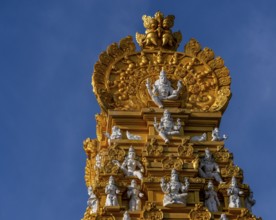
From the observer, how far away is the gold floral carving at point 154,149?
21703mm

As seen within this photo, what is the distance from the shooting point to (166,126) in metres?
22.3

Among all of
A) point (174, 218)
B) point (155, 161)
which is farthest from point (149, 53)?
point (174, 218)

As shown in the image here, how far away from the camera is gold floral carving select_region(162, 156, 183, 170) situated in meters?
21.4

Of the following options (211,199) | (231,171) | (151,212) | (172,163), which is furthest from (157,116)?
(151,212)

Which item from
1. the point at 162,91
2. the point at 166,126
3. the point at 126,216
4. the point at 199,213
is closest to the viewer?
the point at 126,216

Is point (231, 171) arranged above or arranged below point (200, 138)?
below

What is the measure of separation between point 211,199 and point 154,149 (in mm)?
1963

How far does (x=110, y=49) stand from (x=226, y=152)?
4699 millimetres

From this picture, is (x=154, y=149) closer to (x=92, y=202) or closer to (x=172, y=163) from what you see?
(x=172, y=163)

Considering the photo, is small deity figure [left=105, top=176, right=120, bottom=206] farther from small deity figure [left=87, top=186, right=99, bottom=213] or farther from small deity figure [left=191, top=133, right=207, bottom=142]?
small deity figure [left=191, top=133, right=207, bottom=142]

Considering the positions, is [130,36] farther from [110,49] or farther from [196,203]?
[196,203]

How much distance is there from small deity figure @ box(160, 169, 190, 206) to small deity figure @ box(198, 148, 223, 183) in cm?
77

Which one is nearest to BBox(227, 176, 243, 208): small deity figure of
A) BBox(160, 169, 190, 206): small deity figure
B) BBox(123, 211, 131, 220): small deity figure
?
BBox(160, 169, 190, 206): small deity figure

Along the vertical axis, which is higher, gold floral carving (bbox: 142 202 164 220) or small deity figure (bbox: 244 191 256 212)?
small deity figure (bbox: 244 191 256 212)
